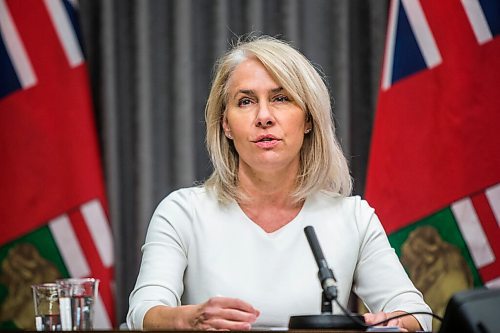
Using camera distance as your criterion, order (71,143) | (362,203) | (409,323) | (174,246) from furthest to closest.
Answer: (71,143) → (362,203) → (174,246) → (409,323)

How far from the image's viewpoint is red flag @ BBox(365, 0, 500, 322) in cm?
308

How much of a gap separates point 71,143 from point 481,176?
152 centimetres

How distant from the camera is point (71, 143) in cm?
331

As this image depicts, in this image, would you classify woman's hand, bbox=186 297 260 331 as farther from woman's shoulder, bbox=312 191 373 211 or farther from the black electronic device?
woman's shoulder, bbox=312 191 373 211

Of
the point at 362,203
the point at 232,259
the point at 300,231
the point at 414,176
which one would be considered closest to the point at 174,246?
the point at 232,259

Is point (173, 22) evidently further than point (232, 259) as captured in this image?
Yes

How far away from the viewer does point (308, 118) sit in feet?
7.79

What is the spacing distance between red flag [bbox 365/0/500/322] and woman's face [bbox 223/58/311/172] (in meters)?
0.88

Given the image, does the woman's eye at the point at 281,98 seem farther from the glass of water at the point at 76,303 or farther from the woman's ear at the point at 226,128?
the glass of water at the point at 76,303

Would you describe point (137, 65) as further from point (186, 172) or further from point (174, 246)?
point (174, 246)

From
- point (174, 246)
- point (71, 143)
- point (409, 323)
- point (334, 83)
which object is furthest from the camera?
point (334, 83)

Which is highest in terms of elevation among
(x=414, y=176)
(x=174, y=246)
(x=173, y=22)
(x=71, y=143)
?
(x=173, y=22)

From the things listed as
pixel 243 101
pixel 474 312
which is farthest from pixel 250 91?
pixel 474 312

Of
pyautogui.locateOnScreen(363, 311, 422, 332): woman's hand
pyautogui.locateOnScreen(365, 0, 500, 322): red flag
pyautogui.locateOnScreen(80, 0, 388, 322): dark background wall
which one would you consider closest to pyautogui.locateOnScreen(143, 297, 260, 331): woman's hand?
pyautogui.locateOnScreen(363, 311, 422, 332): woman's hand
